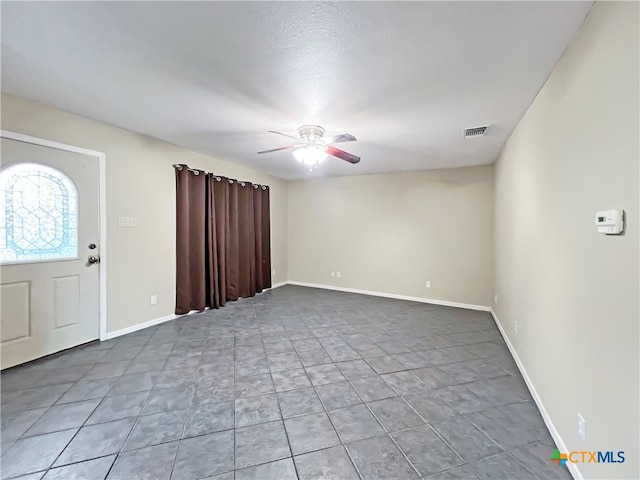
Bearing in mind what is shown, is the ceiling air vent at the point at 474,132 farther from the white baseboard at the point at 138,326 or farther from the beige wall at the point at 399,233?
the white baseboard at the point at 138,326

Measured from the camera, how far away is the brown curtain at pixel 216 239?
417 centimetres

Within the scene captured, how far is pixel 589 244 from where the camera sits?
1.40 m

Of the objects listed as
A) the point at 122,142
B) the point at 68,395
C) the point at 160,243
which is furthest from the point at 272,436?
the point at 122,142

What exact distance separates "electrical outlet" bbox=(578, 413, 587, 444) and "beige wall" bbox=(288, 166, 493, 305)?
3.50m

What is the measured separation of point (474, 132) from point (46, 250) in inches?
184

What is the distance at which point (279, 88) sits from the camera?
7.36ft

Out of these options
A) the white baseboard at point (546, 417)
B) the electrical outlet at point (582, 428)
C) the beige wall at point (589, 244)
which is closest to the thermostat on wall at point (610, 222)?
the beige wall at point (589, 244)

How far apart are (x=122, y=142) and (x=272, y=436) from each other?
11.8 ft

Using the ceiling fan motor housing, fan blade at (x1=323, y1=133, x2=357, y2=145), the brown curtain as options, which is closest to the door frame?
the brown curtain

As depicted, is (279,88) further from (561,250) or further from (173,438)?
(173,438)

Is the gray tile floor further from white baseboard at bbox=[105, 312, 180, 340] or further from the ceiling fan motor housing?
the ceiling fan motor housing

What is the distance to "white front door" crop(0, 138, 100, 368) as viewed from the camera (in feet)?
8.47

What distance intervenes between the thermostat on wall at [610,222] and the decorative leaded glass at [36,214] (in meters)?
4.27

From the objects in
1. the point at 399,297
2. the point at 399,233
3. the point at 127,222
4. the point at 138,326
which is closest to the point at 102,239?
the point at 127,222
